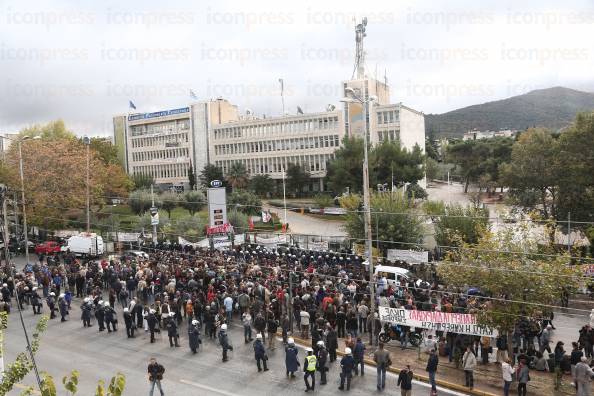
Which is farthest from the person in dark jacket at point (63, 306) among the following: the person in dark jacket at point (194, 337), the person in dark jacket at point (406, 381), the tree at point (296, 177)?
the tree at point (296, 177)

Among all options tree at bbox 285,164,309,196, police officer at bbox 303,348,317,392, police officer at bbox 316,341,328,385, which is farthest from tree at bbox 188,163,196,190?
police officer at bbox 303,348,317,392

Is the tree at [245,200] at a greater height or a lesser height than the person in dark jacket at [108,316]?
greater

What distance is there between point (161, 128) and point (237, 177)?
24.5 m

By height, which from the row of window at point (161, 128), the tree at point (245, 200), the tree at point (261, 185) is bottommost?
the tree at point (245, 200)

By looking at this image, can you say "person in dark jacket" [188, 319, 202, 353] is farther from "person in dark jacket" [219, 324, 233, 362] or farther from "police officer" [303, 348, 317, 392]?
"police officer" [303, 348, 317, 392]

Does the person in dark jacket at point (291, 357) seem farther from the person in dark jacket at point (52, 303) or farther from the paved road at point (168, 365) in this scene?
the person in dark jacket at point (52, 303)

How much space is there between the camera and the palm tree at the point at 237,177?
74312mm

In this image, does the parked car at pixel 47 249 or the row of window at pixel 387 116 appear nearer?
the parked car at pixel 47 249

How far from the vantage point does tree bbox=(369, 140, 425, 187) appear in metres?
58.1

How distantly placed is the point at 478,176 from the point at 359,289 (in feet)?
219

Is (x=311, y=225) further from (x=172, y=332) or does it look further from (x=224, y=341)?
(x=224, y=341)

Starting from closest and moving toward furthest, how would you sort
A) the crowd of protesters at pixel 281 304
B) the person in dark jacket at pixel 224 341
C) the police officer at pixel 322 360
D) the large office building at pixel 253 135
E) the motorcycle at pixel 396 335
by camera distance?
the police officer at pixel 322 360, the crowd of protesters at pixel 281 304, the person in dark jacket at pixel 224 341, the motorcycle at pixel 396 335, the large office building at pixel 253 135

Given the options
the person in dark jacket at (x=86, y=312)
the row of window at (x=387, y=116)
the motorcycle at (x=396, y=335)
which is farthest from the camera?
the row of window at (x=387, y=116)

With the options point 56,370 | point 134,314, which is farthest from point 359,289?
point 56,370
